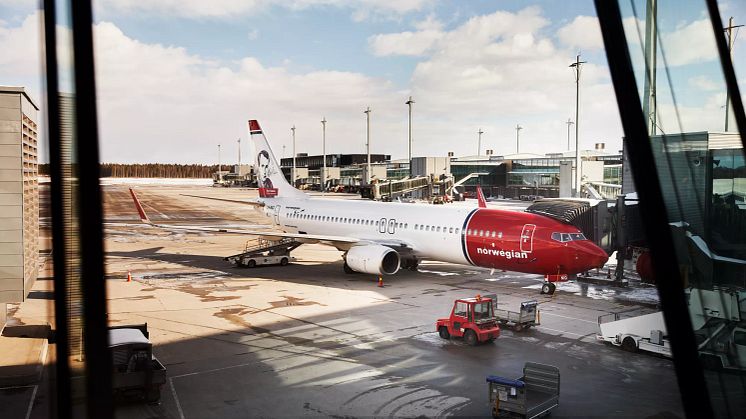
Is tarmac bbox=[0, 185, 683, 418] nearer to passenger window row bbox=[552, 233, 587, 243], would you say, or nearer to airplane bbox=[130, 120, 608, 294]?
airplane bbox=[130, 120, 608, 294]

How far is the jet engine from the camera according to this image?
2644 centimetres

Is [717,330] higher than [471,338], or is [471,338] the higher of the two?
[717,330]

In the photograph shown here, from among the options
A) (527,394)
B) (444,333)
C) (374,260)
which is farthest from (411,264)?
(527,394)

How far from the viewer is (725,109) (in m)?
6.25

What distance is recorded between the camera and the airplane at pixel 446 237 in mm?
23906

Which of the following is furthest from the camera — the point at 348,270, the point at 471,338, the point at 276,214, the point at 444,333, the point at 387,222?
the point at 276,214

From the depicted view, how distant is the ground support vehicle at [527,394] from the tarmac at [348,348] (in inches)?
16.1

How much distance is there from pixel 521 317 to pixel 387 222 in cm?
1154

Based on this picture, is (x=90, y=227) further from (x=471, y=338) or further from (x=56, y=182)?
(x=471, y=338)

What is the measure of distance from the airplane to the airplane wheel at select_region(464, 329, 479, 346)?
24.9 feet

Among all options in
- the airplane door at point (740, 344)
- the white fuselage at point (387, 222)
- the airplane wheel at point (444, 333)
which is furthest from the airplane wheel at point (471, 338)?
the airplane door at point (740, 344)

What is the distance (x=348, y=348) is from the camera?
1681 cm

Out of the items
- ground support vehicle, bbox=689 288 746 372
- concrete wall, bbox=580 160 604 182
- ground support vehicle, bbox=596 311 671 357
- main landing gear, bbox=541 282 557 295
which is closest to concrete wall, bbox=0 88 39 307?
ground support vehicle, bbox=689 288 746 372

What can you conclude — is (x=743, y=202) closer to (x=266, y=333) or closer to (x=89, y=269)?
(x=89, y=269)
